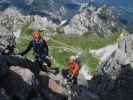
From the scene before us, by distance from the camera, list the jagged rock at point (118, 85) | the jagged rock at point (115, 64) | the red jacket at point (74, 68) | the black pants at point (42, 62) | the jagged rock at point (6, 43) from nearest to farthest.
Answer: the red jacket at point (74, 68) → the black pants at point (42, 62) → the jagged rock at point (6, 43) → the jagged rock at point (118, 85) → the jagged rock at point (115, 64)

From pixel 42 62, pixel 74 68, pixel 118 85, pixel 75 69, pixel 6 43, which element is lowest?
pixel 118 85

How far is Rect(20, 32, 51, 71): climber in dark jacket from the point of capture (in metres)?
46.4

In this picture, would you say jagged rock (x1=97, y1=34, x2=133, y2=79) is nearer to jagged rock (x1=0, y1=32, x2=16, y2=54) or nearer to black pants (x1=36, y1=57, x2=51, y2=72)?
black pants (x1=36, y1=57, x2=51, y2=72)

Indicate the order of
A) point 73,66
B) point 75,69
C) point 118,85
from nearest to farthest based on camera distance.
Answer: point 73,66 → point 75,69 → point 118,85

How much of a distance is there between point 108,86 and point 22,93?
1752 inches

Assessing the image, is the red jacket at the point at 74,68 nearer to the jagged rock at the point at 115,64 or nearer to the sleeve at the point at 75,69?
the sleeve at the point at 75,69

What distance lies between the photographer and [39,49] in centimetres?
4828

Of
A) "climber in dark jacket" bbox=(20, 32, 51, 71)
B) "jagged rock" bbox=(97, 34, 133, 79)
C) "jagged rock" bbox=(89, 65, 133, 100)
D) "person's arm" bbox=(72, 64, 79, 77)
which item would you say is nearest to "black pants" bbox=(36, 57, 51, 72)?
"climber in dark jacket" bbox=(20, 32, 51, 71)

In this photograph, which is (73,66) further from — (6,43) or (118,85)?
(118,85)

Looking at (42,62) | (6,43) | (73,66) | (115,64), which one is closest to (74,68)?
(73,66)

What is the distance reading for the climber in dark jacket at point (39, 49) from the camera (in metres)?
46.4

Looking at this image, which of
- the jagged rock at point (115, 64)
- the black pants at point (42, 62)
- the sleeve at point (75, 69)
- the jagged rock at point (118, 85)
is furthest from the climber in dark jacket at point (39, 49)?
the jagged rock at point (115, 64)

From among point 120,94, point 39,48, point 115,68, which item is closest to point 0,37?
point 39,48

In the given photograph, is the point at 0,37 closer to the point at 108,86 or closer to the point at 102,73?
the point at 108,86
